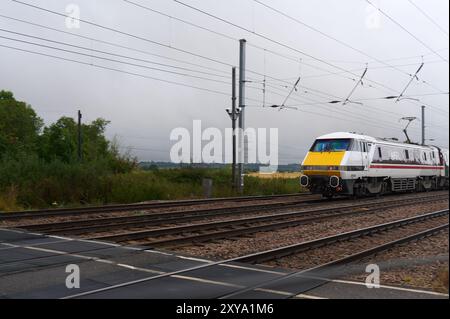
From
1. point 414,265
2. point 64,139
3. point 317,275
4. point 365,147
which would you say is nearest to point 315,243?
point 414,265

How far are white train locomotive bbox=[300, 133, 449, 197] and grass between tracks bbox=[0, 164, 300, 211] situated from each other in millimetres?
5967


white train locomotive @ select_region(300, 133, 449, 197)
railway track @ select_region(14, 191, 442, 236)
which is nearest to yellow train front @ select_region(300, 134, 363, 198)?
white train locomotive @ select_region(300, 133, 449, 197)

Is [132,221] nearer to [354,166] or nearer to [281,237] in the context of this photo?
[281,237]

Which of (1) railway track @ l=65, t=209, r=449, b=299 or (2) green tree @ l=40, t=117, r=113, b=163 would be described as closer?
(1) railway track @ l=65, t=209, r=449, b=299

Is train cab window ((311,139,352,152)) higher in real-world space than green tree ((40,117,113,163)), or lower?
lower

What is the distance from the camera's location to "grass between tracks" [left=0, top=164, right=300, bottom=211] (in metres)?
19.2

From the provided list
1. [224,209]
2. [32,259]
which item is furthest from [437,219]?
[32,259]

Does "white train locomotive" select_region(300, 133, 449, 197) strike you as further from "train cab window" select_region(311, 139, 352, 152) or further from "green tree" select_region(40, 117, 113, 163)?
"green tree" select_region(40, 117, 113, 163)

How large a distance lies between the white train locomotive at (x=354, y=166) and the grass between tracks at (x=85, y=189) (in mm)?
5967

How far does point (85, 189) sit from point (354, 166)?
12.3 meters

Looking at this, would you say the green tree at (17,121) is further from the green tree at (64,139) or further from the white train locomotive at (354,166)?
the white train locomotive at (354,166)

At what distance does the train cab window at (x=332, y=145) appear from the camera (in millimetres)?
22266

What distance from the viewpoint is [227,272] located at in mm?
7340

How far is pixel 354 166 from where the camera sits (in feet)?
72.8
